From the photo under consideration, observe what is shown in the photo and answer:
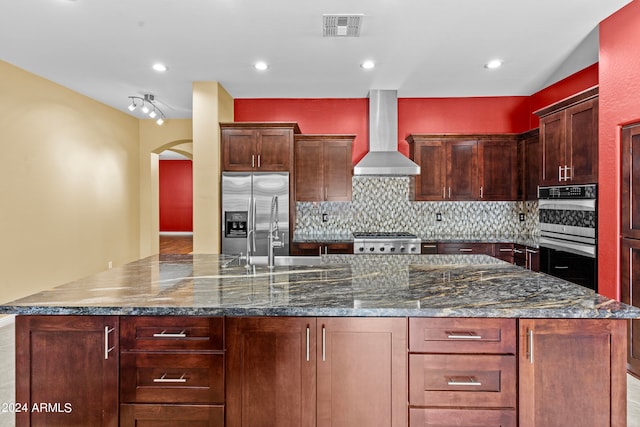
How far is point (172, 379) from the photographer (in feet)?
5.54

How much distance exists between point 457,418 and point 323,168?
13.4 ft

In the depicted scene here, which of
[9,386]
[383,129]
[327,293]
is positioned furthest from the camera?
[383,129]

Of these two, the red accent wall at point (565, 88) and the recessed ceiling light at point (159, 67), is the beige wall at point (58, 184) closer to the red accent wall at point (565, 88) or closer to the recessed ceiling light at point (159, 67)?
the recessed ceiling light at point (159, 67)

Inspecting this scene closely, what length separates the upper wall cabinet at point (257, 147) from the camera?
5.06 m

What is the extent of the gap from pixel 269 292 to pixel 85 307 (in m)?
0.77

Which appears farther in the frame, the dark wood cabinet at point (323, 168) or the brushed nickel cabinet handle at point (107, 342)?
the dark wood cabinet at point (323, 168)

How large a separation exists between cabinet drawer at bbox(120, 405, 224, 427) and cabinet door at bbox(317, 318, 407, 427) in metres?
0.44

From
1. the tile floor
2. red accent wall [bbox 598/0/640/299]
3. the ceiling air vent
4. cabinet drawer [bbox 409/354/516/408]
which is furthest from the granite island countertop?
the ceiling air vent

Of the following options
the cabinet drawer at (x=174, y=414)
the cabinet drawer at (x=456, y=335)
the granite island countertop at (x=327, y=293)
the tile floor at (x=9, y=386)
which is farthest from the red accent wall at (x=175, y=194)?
the cabinet drawer at (x=456, y=335)

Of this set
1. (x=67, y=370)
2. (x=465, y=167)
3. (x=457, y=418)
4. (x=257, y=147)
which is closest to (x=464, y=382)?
(x=457, y=418)

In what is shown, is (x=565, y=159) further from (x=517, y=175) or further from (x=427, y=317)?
(x=427, y=317)

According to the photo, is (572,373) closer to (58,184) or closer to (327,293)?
(327,293)

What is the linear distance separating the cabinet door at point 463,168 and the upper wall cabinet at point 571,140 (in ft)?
3.49

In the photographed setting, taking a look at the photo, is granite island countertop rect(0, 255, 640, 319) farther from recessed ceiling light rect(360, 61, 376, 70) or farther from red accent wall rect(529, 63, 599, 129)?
red accent wall rect(529, 63, 599, 129)
